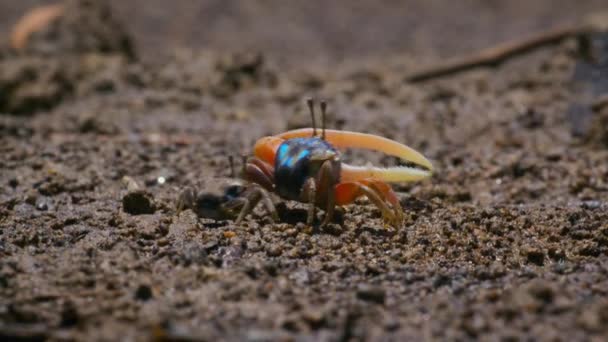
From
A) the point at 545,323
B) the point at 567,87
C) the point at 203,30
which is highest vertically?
the point at 203,30

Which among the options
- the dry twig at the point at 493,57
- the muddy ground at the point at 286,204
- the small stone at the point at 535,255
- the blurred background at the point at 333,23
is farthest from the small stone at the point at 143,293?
the blurred background at the point at 333,23

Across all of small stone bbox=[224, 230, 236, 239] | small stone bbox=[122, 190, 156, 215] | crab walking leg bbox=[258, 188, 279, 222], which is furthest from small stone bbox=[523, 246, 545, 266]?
small stone bbox=[122, 190, 156, 215]

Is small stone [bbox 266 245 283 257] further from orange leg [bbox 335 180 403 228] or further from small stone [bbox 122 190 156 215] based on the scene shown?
small stone [bbox 122 190 156 215]

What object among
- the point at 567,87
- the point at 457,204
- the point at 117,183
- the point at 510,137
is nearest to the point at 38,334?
the point at 117,183

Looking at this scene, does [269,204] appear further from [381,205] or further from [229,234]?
[381,205]

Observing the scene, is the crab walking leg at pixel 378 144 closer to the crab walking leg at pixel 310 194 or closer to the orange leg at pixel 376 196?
the orange leg at pixel 376 196

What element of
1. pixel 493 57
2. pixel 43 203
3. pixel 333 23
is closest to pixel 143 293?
pixel 43 203

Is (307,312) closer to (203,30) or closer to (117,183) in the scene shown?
(117,183)
